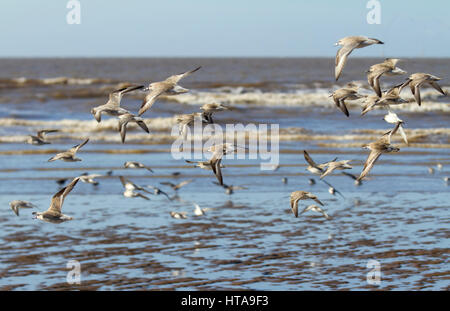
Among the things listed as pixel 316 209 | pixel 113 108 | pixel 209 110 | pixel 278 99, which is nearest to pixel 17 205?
pixel 113 108

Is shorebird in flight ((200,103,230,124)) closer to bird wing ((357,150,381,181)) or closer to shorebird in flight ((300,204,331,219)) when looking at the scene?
bird wing ((357,150,381,181))

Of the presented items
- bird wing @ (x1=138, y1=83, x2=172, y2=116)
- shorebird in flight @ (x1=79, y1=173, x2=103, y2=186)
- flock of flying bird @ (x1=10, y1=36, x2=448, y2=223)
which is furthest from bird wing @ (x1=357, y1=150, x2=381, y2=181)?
shorebird in flight @ (x1=79, y1=173, x2=103, y2=186)

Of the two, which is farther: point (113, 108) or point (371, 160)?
point (113, 108)

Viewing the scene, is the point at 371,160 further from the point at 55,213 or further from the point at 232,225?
the point at 232,225

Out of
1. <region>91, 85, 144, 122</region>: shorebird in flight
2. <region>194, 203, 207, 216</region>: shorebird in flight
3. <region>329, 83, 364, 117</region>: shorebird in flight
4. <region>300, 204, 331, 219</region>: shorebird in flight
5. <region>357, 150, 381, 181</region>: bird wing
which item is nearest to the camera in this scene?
<region>357, 150, 381, 181</region>: bird wing

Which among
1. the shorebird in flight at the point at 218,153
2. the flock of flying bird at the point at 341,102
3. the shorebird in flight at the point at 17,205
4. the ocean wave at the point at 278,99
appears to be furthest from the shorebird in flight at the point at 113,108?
the ocean wave at the point at 278,99

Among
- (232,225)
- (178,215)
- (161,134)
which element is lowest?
(232,225)

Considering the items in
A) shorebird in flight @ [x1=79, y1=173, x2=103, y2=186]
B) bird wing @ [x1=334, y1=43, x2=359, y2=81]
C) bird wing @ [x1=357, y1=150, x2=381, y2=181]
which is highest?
bird wing @ [x1=334, y1=43, x2=359, y2=81]

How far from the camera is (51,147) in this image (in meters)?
23.2

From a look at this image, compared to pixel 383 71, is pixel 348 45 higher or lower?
higher

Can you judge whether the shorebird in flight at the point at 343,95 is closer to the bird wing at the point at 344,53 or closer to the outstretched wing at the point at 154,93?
the bird wing at the point at 344,53

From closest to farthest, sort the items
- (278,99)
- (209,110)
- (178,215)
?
(209,110), (178,215), (278,99)

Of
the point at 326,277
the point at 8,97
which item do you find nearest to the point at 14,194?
the point at 326,277

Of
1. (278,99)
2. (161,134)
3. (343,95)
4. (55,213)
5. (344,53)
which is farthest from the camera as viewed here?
(278,99)
